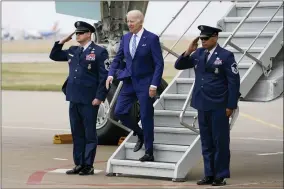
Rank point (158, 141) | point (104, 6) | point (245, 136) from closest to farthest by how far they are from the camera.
Answer: point (158, 141)
point (104, 6)
point (245, 136)

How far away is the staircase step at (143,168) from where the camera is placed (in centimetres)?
1091

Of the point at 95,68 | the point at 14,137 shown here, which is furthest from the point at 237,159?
the point at 14,137

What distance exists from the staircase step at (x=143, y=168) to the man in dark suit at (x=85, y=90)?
310 millimetres

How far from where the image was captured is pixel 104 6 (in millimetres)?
14938

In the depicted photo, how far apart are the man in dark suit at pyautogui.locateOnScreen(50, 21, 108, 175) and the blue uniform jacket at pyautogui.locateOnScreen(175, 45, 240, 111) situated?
1108mm

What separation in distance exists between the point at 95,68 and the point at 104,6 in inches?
150

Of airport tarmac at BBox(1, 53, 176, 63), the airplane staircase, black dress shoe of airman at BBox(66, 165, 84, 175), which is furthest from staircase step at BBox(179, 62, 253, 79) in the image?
airport tarmac at BBox(1, 53, 176, 63)

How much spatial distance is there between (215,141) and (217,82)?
65cm

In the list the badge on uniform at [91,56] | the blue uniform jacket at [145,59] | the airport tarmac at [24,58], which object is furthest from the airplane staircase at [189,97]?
the airport tarmac at [24,58]

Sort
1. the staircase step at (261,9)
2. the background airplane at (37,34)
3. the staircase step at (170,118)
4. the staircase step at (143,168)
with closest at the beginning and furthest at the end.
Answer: the staircase step at (143,168) < the staircase step at (170,118) < the staircase step at (261,9) < the background airplane at (37,34)

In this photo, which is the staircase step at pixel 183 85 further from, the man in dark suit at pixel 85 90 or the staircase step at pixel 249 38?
the man in dark suit at pixel 85 90

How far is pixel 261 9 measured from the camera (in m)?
13.5

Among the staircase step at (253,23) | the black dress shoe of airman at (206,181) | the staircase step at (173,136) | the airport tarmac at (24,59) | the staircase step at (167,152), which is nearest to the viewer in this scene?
the black dress shoe of airman at (206,181)

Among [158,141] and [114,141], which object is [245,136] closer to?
[114,141]
